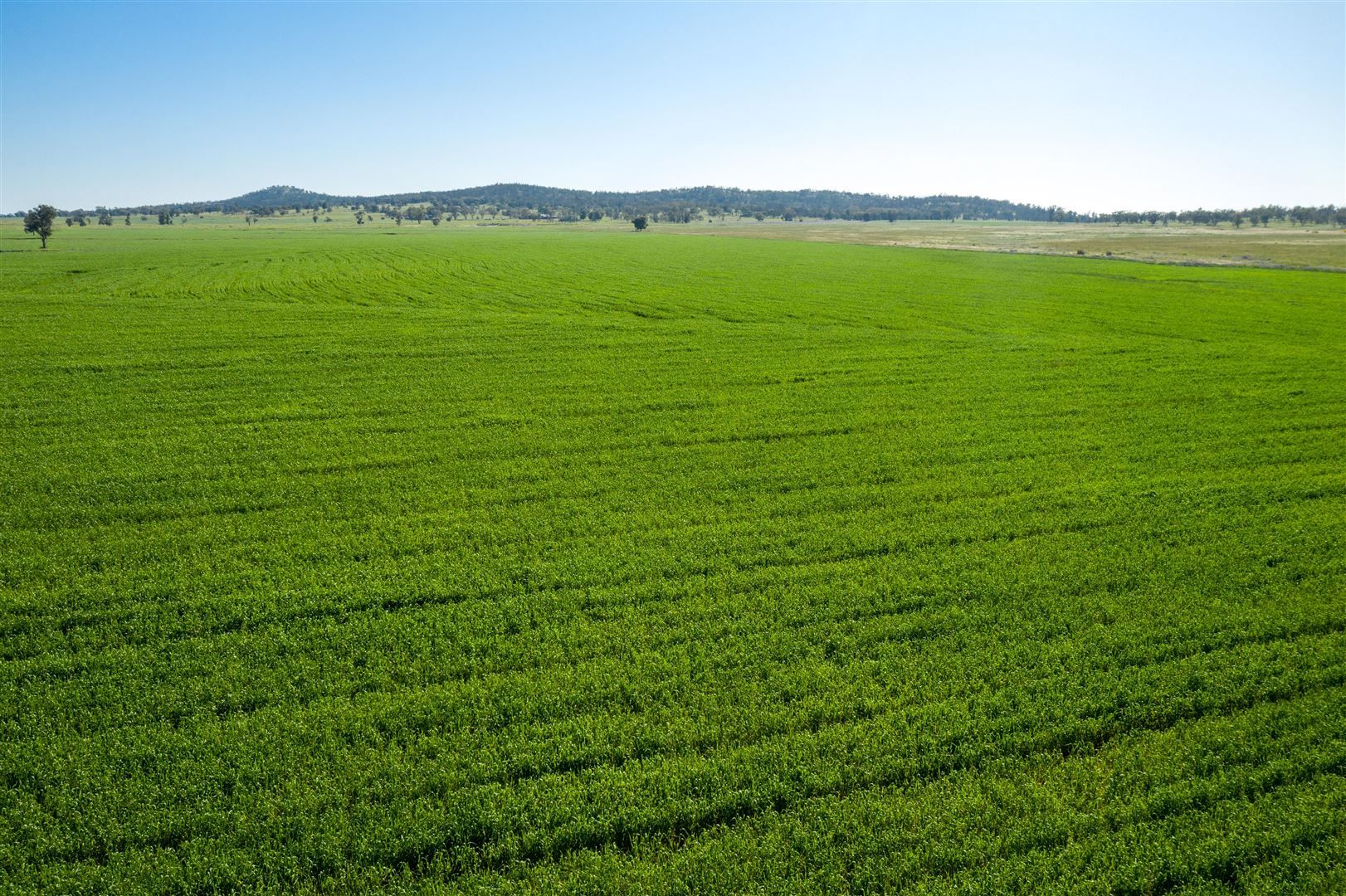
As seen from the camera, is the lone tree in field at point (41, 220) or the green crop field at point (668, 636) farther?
the lone tree in field at point (41, 220)

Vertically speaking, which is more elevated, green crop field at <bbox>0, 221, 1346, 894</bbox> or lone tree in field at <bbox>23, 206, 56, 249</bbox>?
lone tree in field at <bbox>23, 206, 56, 249</bbox>

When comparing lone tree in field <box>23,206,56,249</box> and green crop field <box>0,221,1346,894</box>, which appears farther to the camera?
lone tree in field <box>23,206,56,249</box>

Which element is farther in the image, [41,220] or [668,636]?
[41,220]

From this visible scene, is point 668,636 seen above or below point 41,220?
below

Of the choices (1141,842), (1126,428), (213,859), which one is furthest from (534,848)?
(1126,428)

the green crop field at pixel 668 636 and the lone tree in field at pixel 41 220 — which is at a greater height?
the lone tree in field at pixel 41 220

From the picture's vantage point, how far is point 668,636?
9703 millimetres

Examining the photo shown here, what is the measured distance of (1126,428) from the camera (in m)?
19.2

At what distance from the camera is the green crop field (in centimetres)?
667

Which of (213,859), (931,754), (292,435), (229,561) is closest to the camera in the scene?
(213,859)

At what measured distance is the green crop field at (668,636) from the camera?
667 centimetres

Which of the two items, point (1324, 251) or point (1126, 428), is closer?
point (1126, 428)

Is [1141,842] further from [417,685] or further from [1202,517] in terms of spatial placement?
[1202,517]

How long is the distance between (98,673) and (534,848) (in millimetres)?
5765
